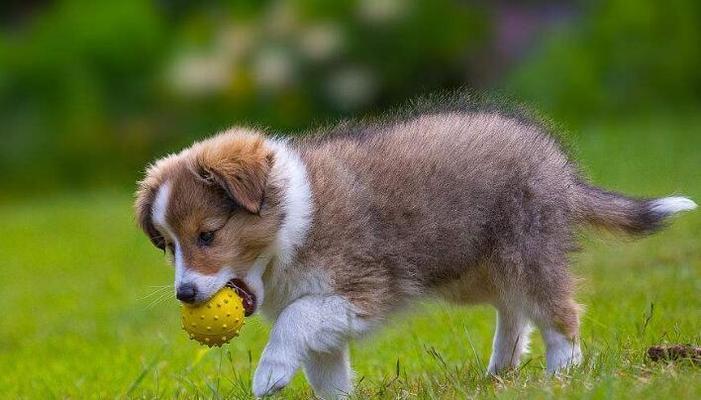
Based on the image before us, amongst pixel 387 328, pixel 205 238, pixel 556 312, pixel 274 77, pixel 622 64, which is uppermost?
pixel 205 238

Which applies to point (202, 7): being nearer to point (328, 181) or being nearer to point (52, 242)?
point (52, 242)

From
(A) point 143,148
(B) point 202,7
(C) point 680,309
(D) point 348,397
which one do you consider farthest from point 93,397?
(B) point 202,7

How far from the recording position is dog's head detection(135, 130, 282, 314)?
4699 mm

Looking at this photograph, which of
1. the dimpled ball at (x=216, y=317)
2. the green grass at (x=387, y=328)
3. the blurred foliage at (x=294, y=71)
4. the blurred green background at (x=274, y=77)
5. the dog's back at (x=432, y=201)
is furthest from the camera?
the blurred foliage at (x=294, y=71)

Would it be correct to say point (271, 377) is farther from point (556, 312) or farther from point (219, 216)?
point (556, 312)

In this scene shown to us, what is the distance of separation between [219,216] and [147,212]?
330mm

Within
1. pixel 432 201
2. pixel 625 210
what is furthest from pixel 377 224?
pixel 625 210

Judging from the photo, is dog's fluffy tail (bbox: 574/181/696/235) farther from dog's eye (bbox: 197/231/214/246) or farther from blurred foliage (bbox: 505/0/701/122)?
blurred foliage (bbox: 505/0/701/122)

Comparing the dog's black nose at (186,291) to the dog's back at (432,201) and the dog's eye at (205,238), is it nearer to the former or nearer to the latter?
the dog's eye at (205,238)

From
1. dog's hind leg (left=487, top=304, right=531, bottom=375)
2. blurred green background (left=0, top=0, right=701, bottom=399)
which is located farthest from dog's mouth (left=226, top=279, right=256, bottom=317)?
blurred green background (left=0, top=0, right=701, bottom=399)

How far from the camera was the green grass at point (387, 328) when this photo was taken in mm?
4531

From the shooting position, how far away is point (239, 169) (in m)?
4.76

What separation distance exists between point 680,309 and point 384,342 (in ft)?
4.90

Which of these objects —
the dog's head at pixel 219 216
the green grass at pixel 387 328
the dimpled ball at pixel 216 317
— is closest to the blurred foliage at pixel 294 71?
the green grass at pixel 387 328
